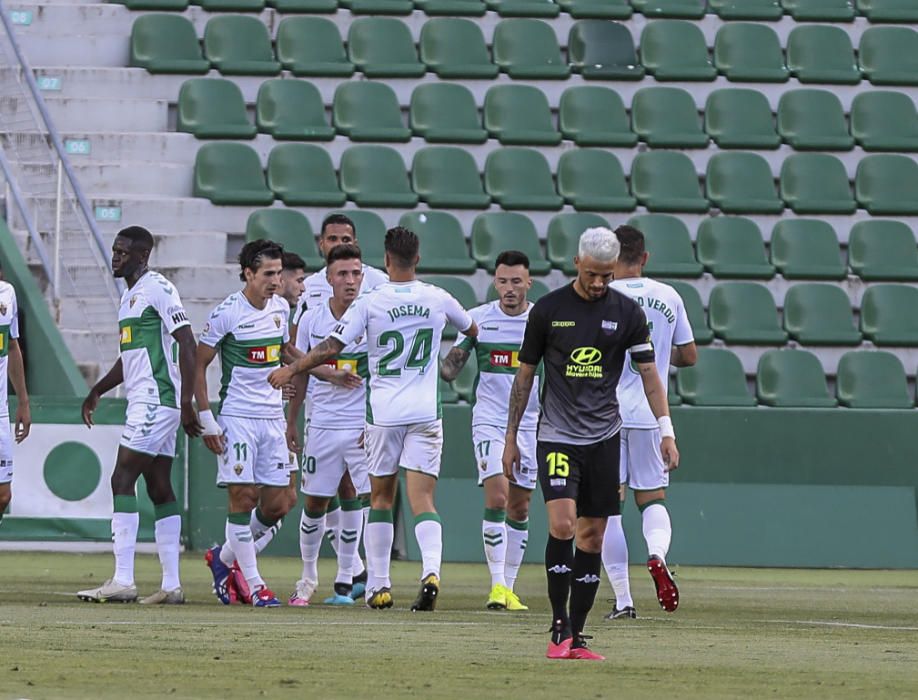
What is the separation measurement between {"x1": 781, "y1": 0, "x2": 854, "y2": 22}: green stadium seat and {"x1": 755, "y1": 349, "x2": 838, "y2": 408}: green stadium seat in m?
5.69

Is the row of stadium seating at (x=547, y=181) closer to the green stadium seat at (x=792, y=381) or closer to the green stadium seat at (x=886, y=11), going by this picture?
the green stadium seat at (x=792, y=381)

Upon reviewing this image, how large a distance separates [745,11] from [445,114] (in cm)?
466

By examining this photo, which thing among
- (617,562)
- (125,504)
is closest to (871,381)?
(617,562)

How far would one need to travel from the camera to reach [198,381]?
38.0 feet

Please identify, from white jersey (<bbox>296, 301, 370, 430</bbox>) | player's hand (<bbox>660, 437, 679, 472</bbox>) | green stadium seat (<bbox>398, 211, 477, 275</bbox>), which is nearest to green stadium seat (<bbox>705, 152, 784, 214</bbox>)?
green stadium seat (<bbox>398, 211, 477, 275</bbox>)

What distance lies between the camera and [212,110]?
2073 centimetres

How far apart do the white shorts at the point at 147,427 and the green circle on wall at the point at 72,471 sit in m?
5.82

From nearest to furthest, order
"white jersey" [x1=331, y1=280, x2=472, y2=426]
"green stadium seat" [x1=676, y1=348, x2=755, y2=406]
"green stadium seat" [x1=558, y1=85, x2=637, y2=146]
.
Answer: "white jersey" [x1=331, y1=280, x2=472, y2=426] → "green stadium seat" [x1=676, y1=348, x2=755, y2=406] → "green stadium seat" [x1=558, y1=85, x2=637, y2=146]

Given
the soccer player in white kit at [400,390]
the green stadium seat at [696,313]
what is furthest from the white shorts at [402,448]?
the green stadium seat at [696,313]

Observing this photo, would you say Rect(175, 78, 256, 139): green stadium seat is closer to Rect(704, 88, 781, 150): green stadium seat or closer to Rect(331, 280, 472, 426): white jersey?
Rect(704, 88, 781, 150): green stadium seat

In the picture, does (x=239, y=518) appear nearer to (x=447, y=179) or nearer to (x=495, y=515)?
(x=495, y=515)

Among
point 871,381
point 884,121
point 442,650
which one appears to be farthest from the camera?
point 884,121

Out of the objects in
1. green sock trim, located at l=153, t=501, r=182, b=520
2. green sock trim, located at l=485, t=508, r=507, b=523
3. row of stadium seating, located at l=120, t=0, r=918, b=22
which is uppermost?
row of stadium seating, located at l=120, t=0, r=918, b=22

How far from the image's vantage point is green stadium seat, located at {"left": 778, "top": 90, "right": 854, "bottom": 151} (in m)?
21.7
